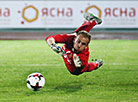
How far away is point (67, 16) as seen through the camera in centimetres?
1781

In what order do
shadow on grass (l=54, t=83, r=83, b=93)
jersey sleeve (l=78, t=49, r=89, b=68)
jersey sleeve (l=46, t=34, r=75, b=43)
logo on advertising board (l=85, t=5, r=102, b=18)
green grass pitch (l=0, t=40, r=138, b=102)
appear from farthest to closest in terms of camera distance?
1. logo on advertising board (l=85, t=5, r=102, b=18)
2. jersey sleeve (l=78, t=49, r=89, b=68)
3. jersey sleeve (l=46, t=34, r=75, b=43)
4. shadow on grass (l=54, t=83, r=83, b=93)
5. green grass pitch (l=0, t=40, r=138, b=102)

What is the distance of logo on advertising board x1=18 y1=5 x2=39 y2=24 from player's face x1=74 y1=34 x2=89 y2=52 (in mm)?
12855

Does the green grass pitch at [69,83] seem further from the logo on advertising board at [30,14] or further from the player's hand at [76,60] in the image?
the logo on advertising board at [30,14]

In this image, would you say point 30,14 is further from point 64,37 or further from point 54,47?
point 54,47

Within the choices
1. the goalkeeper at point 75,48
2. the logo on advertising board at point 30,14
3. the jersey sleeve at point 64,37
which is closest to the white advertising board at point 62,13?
the logo on advertising board at point 30,14

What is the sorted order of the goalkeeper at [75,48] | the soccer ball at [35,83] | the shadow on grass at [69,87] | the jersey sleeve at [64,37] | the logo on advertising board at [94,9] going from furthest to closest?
the logo on advertising board at [94,9] < the jersey sleeve at [64,37] < the goalkeeper at [75,48] < the shadow on grass at [69,87] < the soccer ball at [35,83]

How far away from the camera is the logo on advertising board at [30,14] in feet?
Result: 58.1

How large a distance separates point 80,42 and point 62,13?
1291cm

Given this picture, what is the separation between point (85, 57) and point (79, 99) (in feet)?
4.65

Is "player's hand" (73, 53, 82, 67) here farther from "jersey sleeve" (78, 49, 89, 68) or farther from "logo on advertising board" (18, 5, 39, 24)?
"logo on advertising board" (18, 5, 39, 24)

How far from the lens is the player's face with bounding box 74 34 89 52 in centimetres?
501

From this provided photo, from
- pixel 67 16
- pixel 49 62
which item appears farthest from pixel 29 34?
pixel 49 62

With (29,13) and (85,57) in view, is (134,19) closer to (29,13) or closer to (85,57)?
(29,13)

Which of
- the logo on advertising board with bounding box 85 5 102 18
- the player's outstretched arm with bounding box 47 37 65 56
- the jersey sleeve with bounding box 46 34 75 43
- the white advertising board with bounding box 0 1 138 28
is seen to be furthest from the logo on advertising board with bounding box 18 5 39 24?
the player's outstretched arm with bounding box 47 37 65 56
